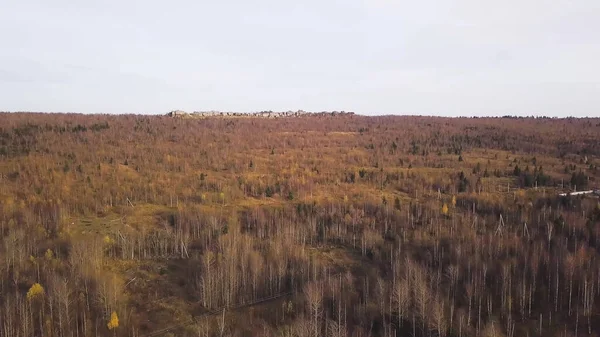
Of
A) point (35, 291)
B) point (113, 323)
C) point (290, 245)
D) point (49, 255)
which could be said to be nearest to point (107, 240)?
point (49, 255)

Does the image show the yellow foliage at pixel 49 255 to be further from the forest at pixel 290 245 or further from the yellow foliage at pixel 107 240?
the yellow foliage at pixel 107 240

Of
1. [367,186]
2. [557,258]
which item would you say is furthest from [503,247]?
[367,186]

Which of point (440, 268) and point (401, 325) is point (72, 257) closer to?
point (401, 325)

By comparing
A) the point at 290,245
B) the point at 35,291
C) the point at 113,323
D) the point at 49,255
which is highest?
the point at 49,255

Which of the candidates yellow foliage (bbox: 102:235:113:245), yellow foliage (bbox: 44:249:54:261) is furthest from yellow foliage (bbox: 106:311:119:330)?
yellow foliage (bbox: 102:235:113:245)

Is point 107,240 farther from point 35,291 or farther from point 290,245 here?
point 290,245

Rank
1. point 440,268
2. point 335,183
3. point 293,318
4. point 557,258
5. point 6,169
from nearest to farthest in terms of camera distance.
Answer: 1. point 293,318
2. point 557,258
3. point 440,268
4. point 6,169
5. point 335,183
